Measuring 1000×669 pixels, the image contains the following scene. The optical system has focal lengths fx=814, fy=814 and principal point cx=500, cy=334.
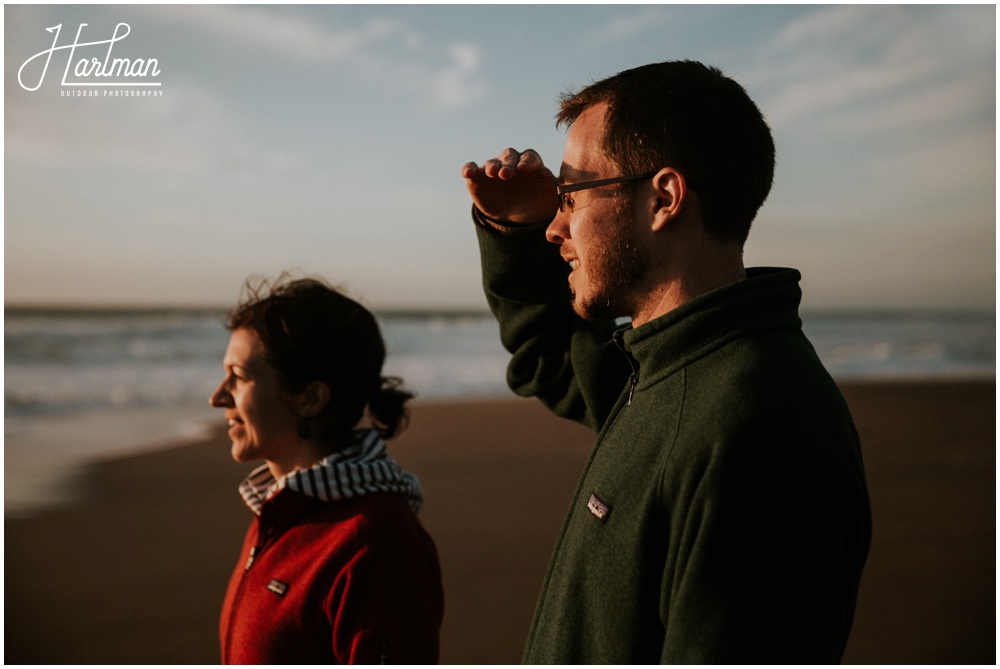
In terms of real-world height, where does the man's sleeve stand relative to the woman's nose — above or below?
above

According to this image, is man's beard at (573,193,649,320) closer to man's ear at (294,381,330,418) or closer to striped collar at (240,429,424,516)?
striped collar at (240,429,424,516)

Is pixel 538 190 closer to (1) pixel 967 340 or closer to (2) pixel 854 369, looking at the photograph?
(2) pixel 854 369

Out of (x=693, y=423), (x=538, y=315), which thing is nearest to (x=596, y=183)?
(x=693, y=423)

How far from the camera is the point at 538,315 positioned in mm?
2656

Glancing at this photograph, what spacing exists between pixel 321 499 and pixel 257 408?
0.40m

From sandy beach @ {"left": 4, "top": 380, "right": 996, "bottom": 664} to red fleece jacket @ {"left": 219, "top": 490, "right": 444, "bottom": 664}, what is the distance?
2745 mm

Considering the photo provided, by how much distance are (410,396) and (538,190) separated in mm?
952

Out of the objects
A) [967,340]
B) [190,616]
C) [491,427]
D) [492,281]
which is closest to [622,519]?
[492,281]

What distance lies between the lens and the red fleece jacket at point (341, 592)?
222cm

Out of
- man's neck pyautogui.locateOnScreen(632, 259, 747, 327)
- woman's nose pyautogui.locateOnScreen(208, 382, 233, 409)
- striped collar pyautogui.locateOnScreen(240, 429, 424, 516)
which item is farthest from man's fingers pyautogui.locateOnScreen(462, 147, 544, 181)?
woman's nose pyautogui.locateOnScreen(208, 382, 233, 409)

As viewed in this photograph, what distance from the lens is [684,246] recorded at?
1.87 metres

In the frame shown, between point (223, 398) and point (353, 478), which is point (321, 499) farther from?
point (223, 398)

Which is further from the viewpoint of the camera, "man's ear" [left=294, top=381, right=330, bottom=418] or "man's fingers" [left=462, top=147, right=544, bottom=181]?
"man's ear" [left=294, top=381, right=330, bottom=418]

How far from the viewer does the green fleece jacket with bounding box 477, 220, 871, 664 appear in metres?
1.41
